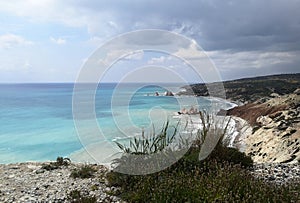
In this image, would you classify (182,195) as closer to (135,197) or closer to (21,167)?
(135,197)

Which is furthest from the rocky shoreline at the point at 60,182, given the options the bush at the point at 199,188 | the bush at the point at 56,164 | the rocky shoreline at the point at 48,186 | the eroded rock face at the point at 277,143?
the eroded rock face at the point at 277,143

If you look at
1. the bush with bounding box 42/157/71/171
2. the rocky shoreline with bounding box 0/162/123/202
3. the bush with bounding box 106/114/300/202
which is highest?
the bush with bounding box 106/114/300/202

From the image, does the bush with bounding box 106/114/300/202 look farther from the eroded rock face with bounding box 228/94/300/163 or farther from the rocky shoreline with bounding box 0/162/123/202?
the eroded rock face with bounding box 228/94/300/163

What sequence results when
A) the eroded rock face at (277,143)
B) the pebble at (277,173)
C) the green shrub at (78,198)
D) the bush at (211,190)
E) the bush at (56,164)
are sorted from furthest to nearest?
the eroded rock face at (277,143) → the bush at (56,164) → the pebble at (277,173) → the green shrub at (78,198) → the bush at (211,190)

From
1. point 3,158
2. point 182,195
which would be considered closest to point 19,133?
point 3,158

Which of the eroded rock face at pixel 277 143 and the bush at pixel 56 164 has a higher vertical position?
the bush at pixel 56 164

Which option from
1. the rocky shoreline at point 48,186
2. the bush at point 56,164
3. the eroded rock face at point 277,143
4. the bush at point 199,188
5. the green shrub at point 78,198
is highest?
the bush at point 199,188

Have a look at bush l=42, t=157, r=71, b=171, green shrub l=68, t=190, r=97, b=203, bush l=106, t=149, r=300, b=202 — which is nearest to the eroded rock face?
bush l=106, t=149, r=300, b=202

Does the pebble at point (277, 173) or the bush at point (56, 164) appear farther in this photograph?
the bush at point (56, 164)

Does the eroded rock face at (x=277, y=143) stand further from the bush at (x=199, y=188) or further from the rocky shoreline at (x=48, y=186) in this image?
the rocky shoreline at (x=48, y=186)

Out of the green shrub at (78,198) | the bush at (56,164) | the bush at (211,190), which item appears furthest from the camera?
the bush at (56,164)

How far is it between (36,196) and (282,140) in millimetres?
11866

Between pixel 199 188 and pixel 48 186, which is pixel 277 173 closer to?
pixel 199 188

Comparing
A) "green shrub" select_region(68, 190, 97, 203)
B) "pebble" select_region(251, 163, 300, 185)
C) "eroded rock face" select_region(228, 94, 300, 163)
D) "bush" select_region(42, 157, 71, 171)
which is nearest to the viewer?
"green shrub" select_region(68, 190, 97, 203)
